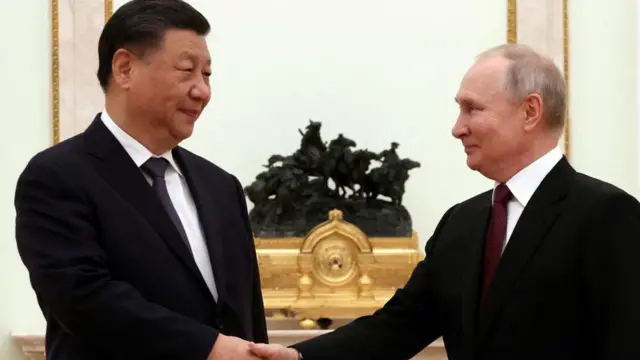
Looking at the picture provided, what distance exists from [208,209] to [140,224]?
0.27 meters

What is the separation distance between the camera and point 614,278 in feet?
9.48

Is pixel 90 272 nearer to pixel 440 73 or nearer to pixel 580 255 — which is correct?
pixel 580 255

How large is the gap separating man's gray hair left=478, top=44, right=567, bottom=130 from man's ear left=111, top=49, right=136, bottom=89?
104 cm

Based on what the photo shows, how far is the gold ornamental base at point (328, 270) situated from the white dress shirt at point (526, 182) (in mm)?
2975

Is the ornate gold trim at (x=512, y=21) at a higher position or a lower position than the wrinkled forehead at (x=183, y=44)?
higher

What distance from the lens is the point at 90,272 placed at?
295 cm

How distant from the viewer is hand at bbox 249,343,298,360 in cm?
328

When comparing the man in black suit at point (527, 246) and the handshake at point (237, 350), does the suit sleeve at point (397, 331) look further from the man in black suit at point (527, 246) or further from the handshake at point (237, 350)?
the handshake at point (237, 350)

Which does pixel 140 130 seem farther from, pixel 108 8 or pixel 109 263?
pixel 108 8

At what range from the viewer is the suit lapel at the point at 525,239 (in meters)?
3.01

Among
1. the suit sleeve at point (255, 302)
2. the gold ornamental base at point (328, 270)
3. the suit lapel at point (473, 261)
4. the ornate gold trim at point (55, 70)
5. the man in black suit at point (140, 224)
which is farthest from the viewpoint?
the ornate gold trim at point (55, 70)

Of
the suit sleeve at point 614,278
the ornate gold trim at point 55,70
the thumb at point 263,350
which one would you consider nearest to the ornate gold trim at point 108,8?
the ornate gold trim at point 55,70

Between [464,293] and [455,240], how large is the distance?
255 mm

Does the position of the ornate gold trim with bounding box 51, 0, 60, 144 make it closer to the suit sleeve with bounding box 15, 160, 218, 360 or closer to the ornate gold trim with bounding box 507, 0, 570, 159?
the ornate gold trim with bounding box 507, 0, 570, 159
